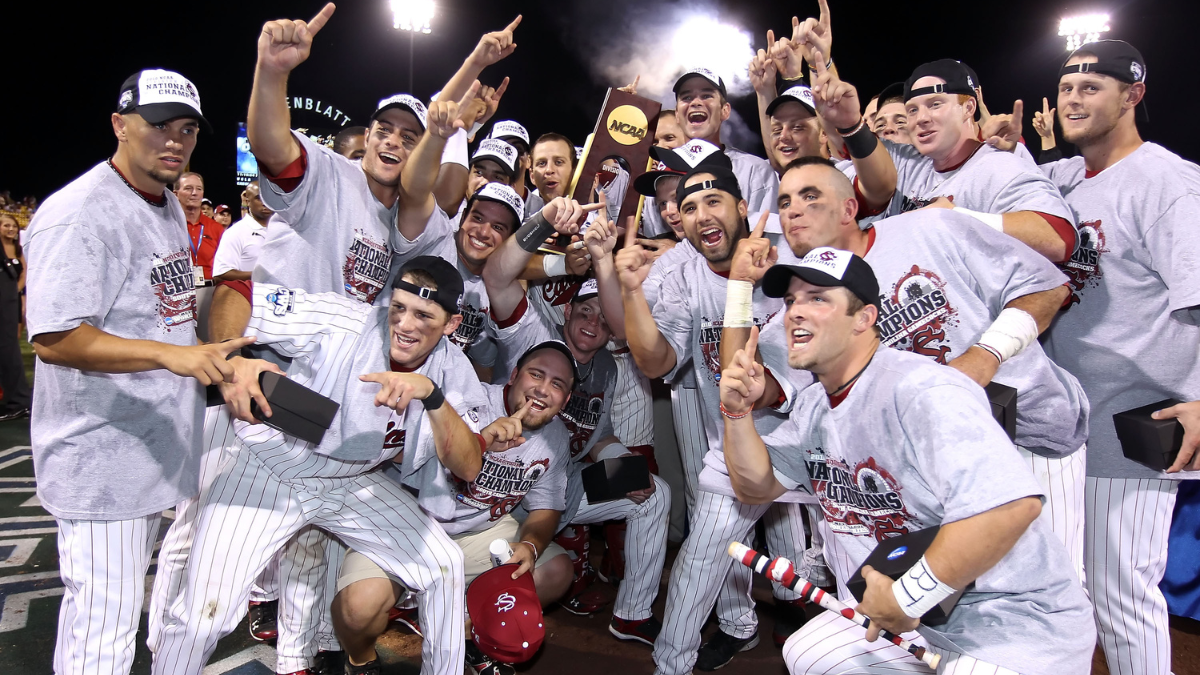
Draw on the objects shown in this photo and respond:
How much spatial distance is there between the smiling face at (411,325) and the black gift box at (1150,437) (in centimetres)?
272

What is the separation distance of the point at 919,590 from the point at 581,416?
248 centimetres

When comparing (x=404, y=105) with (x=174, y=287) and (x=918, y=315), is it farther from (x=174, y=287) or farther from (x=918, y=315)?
(x=918, y=315)

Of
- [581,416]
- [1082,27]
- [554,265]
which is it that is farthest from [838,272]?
[1082,27]

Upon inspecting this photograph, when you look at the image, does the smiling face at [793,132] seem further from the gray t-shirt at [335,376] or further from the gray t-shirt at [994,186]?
the gray t-shirt at [335,376]

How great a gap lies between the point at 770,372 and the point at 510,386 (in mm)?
1422

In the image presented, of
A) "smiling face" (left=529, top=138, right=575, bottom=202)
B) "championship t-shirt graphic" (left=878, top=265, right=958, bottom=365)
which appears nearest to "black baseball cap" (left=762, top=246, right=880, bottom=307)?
"championship t-shirt graphic" (left=878, top=265, right=958, bottom=365)

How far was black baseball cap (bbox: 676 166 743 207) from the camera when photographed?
3363 millimetres

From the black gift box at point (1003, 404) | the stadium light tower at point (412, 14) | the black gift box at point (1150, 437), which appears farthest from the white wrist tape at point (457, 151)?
the stadium light tower at point (412, 14)

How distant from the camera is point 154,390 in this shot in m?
2.55

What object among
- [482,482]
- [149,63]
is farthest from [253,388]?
[149,63]

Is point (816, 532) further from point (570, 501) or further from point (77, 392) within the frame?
point (77, 392)

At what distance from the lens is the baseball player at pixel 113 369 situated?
2297mm

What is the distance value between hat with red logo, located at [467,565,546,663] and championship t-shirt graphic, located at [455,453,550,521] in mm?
451

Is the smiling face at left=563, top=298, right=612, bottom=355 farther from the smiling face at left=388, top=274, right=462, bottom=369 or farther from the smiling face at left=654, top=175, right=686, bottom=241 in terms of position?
the smiling face at left=388, top=274, right=462, bottom=369
